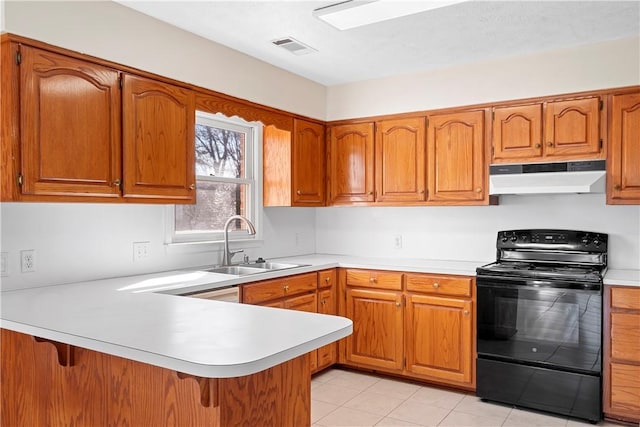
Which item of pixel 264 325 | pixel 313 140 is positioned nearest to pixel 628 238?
pixel 313 140

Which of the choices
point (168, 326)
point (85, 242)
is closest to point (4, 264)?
point (85, 242)

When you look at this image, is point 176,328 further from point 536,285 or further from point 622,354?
point 622,354

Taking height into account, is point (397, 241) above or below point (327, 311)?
above

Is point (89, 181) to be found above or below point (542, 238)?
above

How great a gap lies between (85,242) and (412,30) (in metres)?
2.31

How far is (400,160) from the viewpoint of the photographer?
407 cm

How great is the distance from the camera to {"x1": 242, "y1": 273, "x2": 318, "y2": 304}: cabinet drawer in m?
3.15

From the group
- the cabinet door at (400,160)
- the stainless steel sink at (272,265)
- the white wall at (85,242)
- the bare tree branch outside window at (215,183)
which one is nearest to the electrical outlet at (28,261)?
the white wall at (85,242)

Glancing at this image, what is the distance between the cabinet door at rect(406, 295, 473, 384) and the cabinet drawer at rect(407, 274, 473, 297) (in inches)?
2.0

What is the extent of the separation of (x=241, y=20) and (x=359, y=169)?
5.68 ft

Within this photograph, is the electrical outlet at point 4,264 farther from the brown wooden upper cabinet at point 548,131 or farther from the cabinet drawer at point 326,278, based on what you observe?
the brown wooden upper cabinet at point 548,131

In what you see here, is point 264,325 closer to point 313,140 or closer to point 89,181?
point 89,181

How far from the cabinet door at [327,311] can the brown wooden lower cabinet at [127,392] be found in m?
1.93

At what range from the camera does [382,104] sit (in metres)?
4.22
